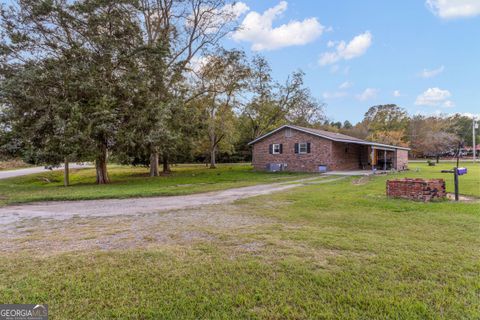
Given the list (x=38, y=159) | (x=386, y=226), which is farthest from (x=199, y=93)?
(x=386, y=226)

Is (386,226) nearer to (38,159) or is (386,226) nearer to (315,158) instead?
(38,159)

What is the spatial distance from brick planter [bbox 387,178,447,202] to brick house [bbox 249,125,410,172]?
12334 mm

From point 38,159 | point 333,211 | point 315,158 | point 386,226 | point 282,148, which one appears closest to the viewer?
point 386,226

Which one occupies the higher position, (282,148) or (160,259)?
(282,148)

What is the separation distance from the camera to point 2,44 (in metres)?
13.2

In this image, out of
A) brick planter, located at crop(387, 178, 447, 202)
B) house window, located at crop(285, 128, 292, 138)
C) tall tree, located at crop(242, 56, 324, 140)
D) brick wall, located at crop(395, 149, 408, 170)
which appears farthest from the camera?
tall tree, located at crop(242, 56, 324, 140)

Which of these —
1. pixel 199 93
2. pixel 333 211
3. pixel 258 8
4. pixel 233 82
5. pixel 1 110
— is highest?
pixel 258 8

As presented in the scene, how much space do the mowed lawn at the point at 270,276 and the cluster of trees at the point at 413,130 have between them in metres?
40.3

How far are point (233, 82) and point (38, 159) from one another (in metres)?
16.8

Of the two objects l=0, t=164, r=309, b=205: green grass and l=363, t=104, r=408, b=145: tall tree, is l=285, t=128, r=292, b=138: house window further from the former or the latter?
l=363, t=104, r=408, b=145: tall tree

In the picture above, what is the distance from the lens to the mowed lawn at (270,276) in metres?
2.35

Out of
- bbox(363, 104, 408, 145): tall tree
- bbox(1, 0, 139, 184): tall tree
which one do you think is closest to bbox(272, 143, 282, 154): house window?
bbox(1, 0, 139, 184): tall tree

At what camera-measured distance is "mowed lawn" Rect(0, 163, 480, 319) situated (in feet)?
7.70

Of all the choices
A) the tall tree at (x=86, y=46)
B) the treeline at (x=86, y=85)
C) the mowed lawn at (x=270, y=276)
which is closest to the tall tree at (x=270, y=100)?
the treeline at (x=86, y=85)
